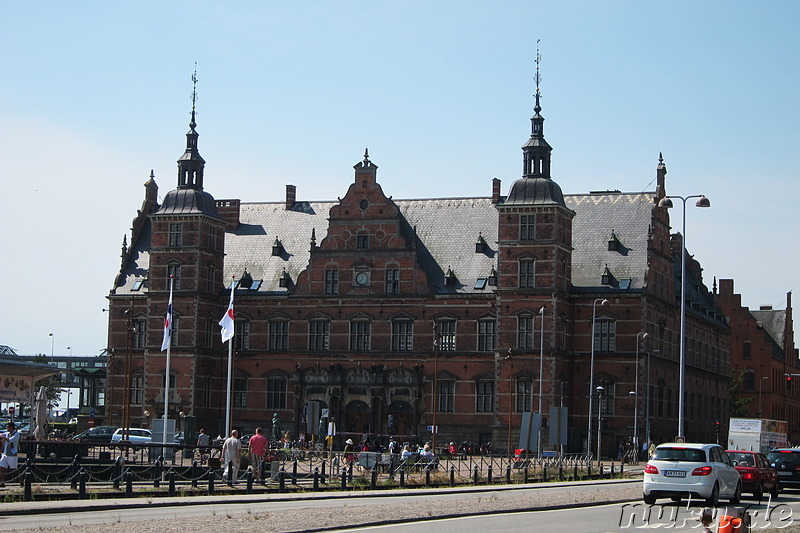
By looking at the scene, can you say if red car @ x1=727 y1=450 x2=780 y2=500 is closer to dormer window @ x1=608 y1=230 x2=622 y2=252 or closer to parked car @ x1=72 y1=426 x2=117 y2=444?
parked car @ x1=72 y1=426 x2=117 y2=444

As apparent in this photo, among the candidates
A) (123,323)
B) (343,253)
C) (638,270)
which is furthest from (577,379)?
(123,323)

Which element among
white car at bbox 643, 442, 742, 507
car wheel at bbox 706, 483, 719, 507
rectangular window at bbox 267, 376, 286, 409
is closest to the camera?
white car at bbox 643, 442, 742, 507

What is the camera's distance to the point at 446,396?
85.2 metres

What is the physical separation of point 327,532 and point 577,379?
58924 millimetres

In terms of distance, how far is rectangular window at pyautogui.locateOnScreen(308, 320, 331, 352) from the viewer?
8819 centimetres

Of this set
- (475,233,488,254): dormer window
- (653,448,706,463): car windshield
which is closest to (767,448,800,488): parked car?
(653,448,706,463): car windshield

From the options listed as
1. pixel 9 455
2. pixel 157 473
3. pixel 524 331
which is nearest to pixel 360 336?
pixel 524 331

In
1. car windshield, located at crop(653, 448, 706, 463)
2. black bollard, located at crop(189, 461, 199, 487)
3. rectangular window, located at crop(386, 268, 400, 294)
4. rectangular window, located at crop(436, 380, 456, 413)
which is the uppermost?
rectangular window, located at crop(386, 268, 400, 294)

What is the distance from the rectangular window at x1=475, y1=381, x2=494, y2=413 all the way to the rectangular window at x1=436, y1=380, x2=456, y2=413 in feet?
4.90

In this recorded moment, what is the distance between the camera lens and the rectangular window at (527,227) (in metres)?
81.6

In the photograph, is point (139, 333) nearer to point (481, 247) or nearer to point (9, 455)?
point (481, 247)

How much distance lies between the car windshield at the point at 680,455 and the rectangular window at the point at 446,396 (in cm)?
5037

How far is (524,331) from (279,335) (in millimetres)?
17483

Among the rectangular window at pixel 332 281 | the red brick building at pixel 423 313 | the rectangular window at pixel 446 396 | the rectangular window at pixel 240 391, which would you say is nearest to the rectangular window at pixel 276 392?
the red brick building at pixel 423 313
